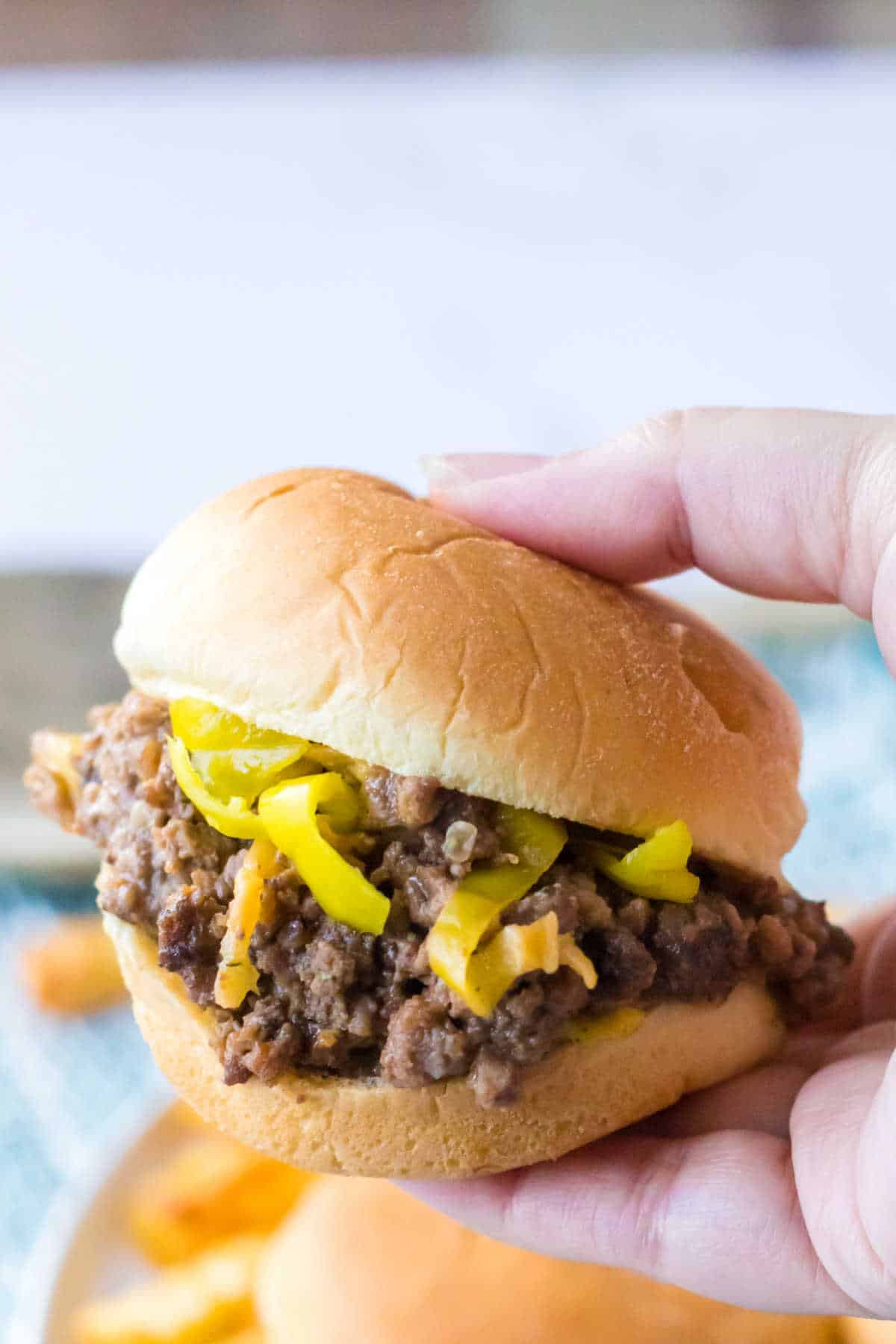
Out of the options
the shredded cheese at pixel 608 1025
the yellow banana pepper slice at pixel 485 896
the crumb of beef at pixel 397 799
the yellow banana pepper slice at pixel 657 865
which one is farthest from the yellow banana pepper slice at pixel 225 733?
the shredded cheese at pixel 608 1025

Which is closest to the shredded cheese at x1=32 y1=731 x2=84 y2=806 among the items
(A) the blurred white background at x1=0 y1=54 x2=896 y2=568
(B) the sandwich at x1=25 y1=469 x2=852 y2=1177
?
(B) the sandwich at x1=25 y1=469 x2=852 y2=1177

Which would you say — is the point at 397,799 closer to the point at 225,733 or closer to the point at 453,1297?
the point at 225,733

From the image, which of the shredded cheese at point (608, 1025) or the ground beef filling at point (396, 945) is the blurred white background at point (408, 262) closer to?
the ground beef filling at point (396, 945)

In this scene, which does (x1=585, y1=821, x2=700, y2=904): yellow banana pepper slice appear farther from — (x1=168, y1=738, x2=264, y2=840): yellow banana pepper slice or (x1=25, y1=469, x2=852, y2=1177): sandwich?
(x1=168, y1=738, x2=264, y2=840): yellow banana pepper slice

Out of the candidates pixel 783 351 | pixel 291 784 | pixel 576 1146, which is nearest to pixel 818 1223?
pixel 576 1146

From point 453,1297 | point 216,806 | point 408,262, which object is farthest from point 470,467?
point 408,262
